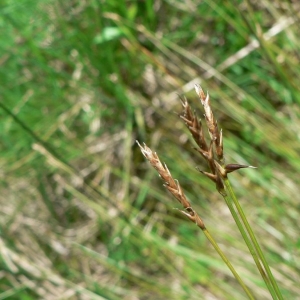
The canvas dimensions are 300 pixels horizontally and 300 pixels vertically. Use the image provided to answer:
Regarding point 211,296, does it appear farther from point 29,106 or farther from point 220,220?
point 29,106

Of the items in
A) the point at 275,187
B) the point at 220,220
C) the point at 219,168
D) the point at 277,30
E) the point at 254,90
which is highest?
the point at 219,168

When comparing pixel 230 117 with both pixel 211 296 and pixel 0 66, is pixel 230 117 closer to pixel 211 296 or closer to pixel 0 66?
pixel 211 296

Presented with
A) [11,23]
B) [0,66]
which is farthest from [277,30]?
[0,66]

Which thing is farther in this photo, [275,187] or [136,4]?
[136,4]

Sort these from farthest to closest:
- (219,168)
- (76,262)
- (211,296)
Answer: (76,262), (211,296), (219,168)

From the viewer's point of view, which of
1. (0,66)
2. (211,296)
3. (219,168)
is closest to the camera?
(219,168)

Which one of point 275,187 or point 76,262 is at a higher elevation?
point 275,187
